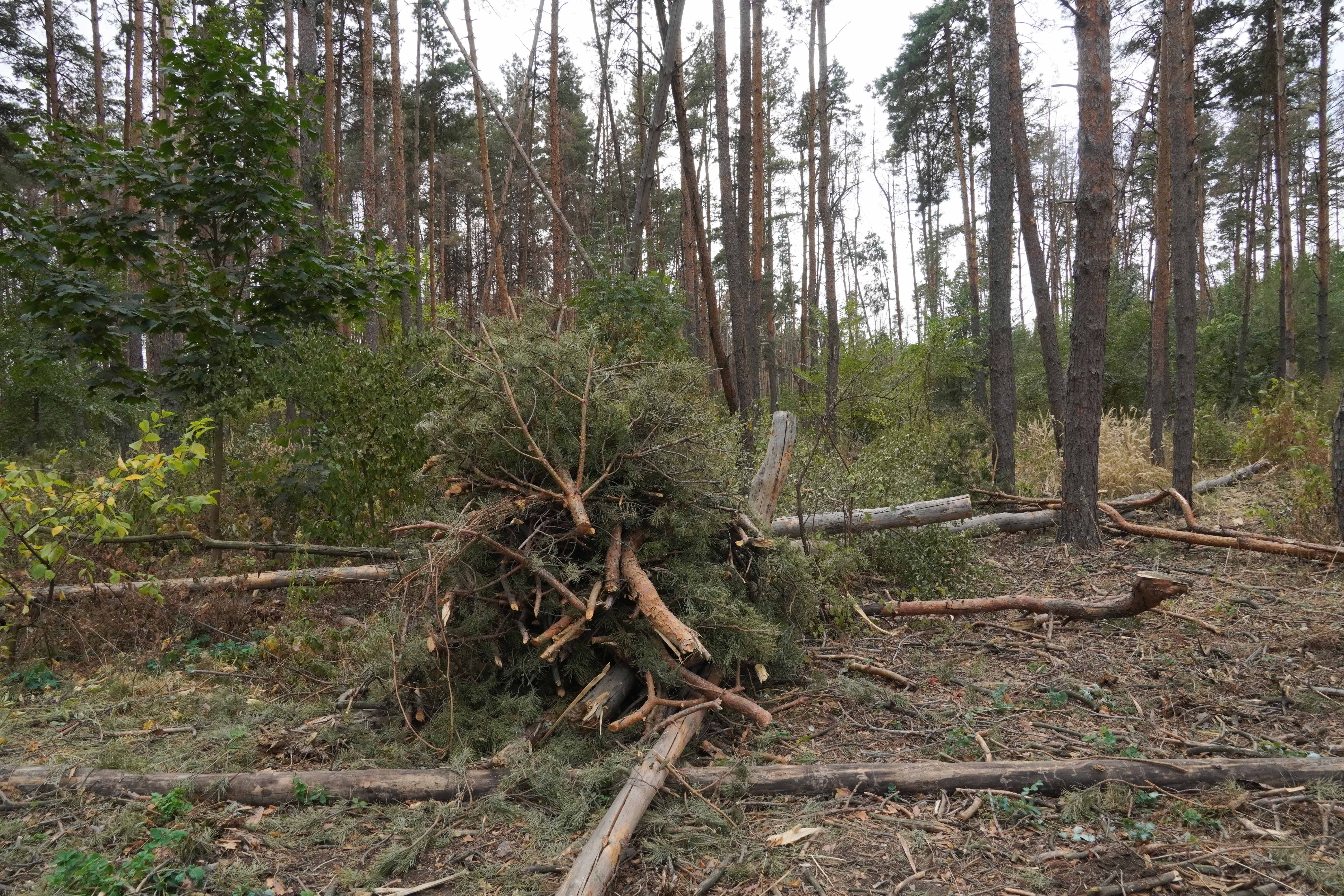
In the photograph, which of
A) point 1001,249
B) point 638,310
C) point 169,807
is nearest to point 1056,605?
point 169,807

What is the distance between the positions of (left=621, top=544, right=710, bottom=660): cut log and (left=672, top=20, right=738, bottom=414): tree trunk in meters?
2.61

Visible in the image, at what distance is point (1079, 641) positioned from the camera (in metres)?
4.41

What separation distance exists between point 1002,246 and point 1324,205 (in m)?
11.0

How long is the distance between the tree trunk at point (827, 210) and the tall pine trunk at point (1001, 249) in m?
4.21

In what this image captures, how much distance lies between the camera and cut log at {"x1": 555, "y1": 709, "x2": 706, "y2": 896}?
7.45 ft

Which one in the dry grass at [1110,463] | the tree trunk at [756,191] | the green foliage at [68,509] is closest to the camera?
the green foliage at [68,509]

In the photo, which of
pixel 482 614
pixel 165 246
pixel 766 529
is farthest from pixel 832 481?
pixel 165 246

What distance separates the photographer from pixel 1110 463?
9.66 metres

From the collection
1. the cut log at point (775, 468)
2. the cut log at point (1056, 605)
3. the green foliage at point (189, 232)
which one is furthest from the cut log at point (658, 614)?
the green foliage at point (189, 232)

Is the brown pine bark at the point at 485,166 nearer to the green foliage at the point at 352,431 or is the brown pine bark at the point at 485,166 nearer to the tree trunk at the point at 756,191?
the tree trunk at the point at 756,191

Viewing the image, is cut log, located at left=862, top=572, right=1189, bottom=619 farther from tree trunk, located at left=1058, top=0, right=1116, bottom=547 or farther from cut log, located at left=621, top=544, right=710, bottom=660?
tree trunk, located at left=1058, top=0, right=1116, bottom=547

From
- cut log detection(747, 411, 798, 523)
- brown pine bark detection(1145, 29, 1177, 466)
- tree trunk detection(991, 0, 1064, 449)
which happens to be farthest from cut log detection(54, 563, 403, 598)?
brown pine bark detection(1145, 29, 1177, 466)

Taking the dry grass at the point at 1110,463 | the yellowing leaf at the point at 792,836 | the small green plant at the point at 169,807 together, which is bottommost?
the yellowing leaf at the point at 792,836

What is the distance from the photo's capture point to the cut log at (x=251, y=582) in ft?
16.3
